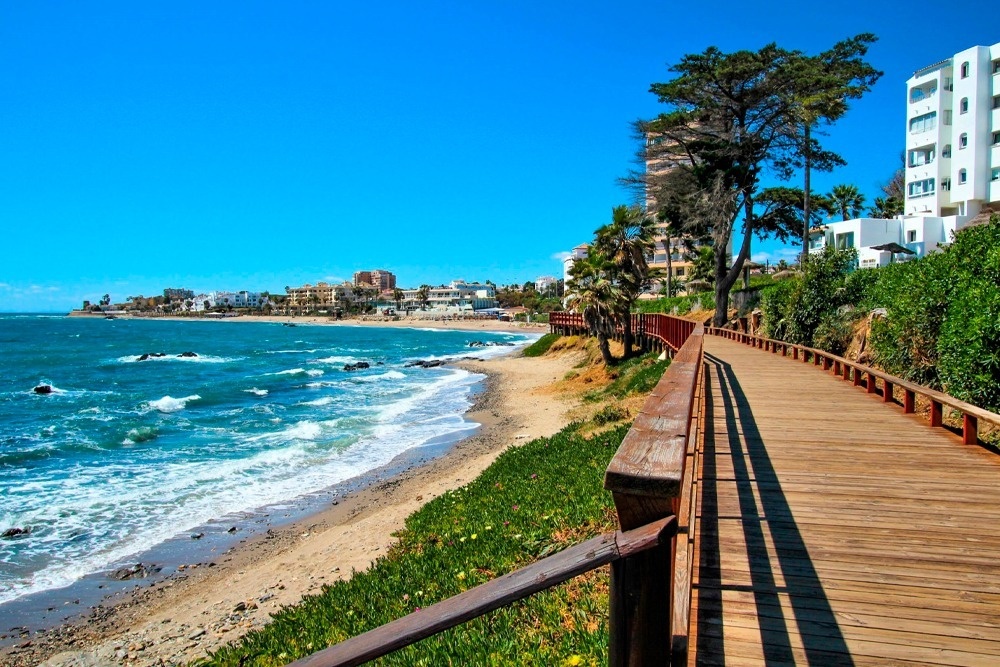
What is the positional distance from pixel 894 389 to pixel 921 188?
1444 inches

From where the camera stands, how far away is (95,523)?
1186 cm

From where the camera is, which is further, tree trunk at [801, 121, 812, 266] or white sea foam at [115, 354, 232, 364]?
white sea foam at [115, 354, 232, 364]

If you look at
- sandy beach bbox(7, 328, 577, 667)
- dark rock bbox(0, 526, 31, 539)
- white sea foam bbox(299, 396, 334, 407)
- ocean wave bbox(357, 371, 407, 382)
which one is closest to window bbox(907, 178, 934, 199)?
ocean wave bbox(357, 371, 407, 382)

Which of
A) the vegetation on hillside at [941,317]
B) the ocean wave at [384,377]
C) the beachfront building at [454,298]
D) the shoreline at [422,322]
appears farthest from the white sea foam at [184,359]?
the beachfront building at [454,298]

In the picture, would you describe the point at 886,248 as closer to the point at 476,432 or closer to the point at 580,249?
the point at 476,432

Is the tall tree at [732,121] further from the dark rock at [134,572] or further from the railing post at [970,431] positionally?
the dark rock at [134,572]

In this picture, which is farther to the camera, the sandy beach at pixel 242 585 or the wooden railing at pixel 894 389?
the sandy beach at pixel 242 585

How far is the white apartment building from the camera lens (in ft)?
117

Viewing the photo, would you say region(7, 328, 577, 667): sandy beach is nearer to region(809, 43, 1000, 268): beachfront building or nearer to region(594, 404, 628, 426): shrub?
region(594, 404, 628, 426): shrub

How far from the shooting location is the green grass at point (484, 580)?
4191 millimetres

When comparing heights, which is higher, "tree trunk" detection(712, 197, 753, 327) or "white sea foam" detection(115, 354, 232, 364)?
"tree trunk" detection(712, 197, 753, 327)

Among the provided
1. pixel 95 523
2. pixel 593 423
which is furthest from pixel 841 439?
pixel 95 523

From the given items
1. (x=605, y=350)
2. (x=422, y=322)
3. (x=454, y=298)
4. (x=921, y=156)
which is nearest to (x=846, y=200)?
(x=921, y=156)

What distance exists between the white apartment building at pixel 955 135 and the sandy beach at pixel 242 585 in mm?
37862
